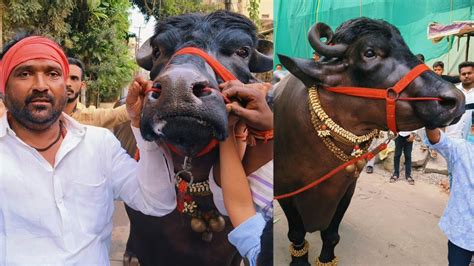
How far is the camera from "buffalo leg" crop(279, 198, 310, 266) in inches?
63.2

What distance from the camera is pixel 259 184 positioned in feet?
Answer: 2.62

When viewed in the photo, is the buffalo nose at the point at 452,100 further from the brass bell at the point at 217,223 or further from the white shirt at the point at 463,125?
the brass bell at the point at 217,223

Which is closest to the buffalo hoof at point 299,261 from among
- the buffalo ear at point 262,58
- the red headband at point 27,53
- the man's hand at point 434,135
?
the man's hand at point 434,135

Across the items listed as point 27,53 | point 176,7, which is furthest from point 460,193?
point 27,53

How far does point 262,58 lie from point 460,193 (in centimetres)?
123

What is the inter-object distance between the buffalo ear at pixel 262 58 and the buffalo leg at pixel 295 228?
817 mm

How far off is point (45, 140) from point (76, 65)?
0.21 metres

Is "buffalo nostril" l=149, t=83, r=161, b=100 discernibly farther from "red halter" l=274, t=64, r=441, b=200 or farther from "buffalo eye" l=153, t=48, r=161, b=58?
"red halter" l=274, t=64, r=441, b=200

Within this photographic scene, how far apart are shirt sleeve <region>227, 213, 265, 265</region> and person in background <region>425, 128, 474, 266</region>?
1.05m

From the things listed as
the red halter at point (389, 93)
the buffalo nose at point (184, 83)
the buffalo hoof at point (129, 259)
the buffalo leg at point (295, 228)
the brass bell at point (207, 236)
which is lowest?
the buffalo leg at point (295, 228)

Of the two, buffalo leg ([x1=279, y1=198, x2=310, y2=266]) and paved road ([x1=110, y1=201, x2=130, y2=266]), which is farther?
buffalo leg ([x1=279, y1=198, x2=310, y2=266])

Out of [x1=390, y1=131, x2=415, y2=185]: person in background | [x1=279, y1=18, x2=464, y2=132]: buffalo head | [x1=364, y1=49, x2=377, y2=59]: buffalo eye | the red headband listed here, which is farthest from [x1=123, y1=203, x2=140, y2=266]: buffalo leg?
[x1=390, y1=131, x2=415, y2=185]: person in background

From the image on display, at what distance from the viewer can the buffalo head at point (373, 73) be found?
1177 mm

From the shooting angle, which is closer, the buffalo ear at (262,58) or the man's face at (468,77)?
the buffalo ear at (262,58)
